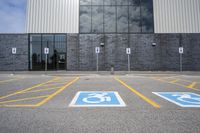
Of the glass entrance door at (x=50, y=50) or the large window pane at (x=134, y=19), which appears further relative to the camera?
the large window pane at (x=134, y=19)

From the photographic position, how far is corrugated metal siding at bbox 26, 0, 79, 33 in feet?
67.7

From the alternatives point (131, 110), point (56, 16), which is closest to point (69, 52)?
point (56, 16)

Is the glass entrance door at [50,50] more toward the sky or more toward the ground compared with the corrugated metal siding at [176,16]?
more toward the ground

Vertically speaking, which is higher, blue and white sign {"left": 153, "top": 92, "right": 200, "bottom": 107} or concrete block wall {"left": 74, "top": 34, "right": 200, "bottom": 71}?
concrete block wall {"left": 74, "top": 34, "right": 200, "bottom": 71}

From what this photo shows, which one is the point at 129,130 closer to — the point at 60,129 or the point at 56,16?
the point at 60,129

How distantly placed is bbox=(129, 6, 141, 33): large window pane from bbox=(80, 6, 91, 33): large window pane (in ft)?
21.4

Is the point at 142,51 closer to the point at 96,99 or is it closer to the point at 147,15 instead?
the point at 147,15

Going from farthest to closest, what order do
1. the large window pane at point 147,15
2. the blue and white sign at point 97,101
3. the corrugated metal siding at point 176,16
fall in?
the large window pane at point 147,15
the corrugated metal siding at point 176,16
the blue and white sign at point 97,101

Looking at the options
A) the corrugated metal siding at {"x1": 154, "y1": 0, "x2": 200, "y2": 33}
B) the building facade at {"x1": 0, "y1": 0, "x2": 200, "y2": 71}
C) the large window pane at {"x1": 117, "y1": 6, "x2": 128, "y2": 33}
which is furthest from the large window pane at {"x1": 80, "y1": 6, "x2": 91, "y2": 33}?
the corrugated metal siding at {"x1": 154, "y1": 0, "x2": 200, "y2": 33}

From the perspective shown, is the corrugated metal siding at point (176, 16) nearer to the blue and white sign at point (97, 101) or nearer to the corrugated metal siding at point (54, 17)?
the corrugated metal siding at point (54, 17)

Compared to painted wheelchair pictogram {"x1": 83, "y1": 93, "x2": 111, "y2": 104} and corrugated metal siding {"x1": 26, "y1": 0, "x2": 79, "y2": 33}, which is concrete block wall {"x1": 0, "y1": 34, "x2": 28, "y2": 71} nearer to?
corrugated metal siding {"x1": 26, "y1": 0, "x2": 79, "y2": 33}

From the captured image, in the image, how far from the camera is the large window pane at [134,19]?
21266 millimetres

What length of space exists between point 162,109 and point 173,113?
1.17 ft

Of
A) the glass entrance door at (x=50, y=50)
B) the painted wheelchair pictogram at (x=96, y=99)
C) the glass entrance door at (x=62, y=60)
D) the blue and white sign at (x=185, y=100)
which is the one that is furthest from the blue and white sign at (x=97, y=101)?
the glass entrance door at (x=50, y=50)
